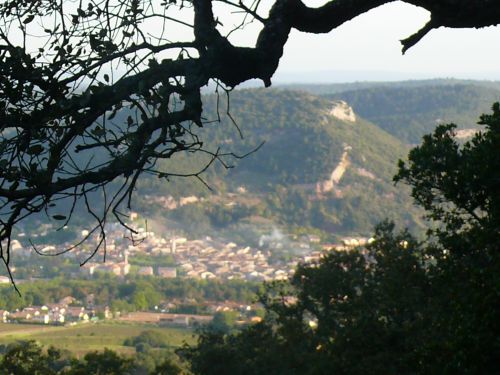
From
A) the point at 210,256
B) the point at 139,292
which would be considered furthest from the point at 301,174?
the point at 139,292

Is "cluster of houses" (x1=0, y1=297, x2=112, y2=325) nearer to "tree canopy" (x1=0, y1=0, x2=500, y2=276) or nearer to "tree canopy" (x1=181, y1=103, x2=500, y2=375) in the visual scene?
"tree canopy" (x1=181, y1=103, x2=500, y2=375)

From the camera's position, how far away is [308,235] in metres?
124

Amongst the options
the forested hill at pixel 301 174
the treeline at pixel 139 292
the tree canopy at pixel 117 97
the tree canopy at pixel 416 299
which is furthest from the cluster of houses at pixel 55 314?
the tree canopy at pixel 117 97

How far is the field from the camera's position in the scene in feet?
193

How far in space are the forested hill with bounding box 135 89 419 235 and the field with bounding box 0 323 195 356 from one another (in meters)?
51.1

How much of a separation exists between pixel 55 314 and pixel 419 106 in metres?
108

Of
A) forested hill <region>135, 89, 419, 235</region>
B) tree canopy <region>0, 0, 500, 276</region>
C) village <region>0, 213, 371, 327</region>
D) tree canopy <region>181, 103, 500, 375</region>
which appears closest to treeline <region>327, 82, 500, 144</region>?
forested hill <region>135, 89, 419, 235</region>

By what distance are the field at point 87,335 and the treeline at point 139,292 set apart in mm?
8671

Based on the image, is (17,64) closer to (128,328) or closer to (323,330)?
(323,330)

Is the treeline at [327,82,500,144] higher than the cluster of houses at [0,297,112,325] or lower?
higher

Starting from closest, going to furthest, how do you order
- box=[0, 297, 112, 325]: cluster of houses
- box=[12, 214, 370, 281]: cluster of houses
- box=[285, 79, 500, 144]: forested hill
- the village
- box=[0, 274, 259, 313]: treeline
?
1. box=[0, 297, 112, 325]: cluster of houses
2. the village
3. box=[0, 274, 259, 313]: treeline
4. box=[12, 214, 370, 281]: cluster of houses
5. box=[285, 79, 500, 144]: forested hill

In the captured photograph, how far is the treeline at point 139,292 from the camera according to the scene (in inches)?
3233

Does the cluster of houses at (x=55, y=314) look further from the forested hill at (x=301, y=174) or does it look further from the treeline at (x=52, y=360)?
the treeline at (x=52, y=360)

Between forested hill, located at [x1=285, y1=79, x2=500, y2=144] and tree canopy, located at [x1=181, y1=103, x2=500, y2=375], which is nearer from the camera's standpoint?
tree canopy, located at [x1=181, y1=103, x2=500, y2=375]
